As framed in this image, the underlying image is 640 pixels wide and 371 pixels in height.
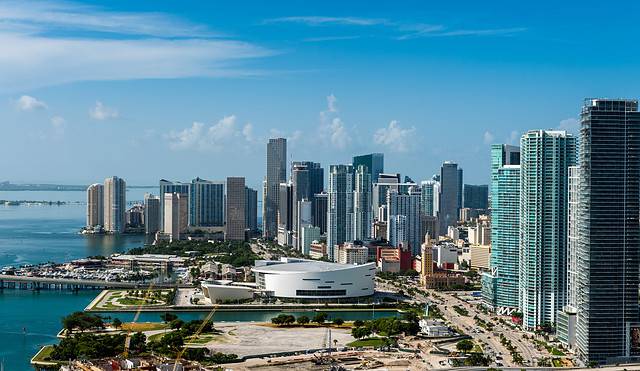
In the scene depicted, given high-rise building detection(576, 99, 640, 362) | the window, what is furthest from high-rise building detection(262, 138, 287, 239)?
high-rise building detection(576, 99, 640, 362)

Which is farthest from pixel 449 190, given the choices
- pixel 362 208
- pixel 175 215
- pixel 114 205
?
pixel 114 205

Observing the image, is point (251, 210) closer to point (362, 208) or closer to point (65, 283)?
point (362, 208)

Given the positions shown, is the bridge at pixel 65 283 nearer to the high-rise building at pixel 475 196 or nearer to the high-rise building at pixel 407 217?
the high-rise building at pixel 407 217

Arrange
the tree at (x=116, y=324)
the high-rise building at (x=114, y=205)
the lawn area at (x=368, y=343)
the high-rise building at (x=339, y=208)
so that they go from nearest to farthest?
the lawn area at (x=368, y=343)
the tree at (x=116, y=324)
the high-rise building at (x=339, y=208)
the high-rise building at (x=114, y=205)

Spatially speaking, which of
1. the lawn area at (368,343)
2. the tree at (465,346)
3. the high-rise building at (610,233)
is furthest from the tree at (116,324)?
the high-rise building at (610,233)

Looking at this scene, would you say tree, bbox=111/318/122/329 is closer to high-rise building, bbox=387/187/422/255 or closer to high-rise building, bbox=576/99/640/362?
high-rise building, bbox=576/99/640/362

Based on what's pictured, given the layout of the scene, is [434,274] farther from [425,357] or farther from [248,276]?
[425,357]

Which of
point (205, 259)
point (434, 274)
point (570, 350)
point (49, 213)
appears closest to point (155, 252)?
point (205, 259)
